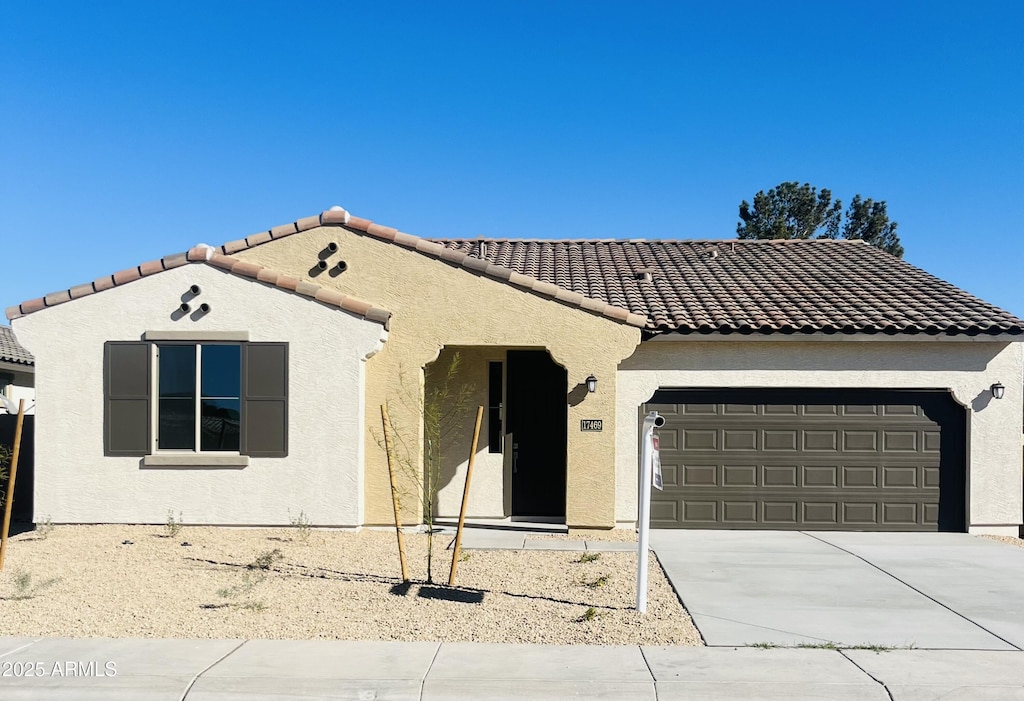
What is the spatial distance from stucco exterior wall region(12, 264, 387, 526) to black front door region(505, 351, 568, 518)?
2.77 meters

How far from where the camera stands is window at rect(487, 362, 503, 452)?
13.7 metres

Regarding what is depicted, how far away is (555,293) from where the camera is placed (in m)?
12.4

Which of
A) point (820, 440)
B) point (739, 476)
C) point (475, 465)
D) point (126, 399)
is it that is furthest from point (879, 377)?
point (126, 399)

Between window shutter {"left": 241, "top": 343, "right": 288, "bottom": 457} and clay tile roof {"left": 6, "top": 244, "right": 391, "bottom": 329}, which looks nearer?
window shutter {"left": 241, "top": 343, "right": 288, "bottom": 457}

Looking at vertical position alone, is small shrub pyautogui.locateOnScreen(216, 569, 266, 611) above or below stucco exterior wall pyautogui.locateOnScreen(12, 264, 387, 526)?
below

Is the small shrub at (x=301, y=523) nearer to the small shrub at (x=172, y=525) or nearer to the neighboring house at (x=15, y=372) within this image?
the small shrub at (x=172, y=525)

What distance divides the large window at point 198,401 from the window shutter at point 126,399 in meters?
0.19

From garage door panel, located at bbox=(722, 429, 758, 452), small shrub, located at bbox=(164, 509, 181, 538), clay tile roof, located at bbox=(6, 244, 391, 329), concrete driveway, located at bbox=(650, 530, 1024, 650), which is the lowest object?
concrete driveway, located at bbox=(650, 530, 1024, 650)

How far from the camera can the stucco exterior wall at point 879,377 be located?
12984 millimetres

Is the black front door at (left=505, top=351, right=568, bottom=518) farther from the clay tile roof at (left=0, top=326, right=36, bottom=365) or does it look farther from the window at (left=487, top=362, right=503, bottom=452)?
the clay tile roof at (left=0, top=326, right=36, bottom=365)

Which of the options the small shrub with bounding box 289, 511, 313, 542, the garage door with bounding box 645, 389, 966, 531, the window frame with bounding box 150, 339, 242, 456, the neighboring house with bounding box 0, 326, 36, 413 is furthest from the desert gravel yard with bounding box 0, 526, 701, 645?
the neighboring house with bounding box 0, 326, 36, 413

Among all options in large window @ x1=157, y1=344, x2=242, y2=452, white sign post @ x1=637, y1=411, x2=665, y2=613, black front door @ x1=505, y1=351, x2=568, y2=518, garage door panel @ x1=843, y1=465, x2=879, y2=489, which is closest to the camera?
white sign post @ x1=637, y1=411, x2=665, y2=613

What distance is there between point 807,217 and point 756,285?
29.9 metres

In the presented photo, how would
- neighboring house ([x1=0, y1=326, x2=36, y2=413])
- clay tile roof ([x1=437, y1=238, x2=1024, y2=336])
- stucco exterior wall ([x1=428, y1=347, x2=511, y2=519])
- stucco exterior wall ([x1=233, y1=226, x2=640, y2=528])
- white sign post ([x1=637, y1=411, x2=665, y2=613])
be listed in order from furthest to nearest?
neighboring house ([x1=0, y1=326, x2=36, y2=413])
stucco exterior wall ([x1=428, y1=347, x2=511, y2=519])
clay tile roof ([x1=437, y1=238, x2=1024, y2=336])
stucco exterior wall ([x1=233, y1=226, x2=640, y2=528])
white sign post ([x1=637, y1=411, x2=665, y2=613])
